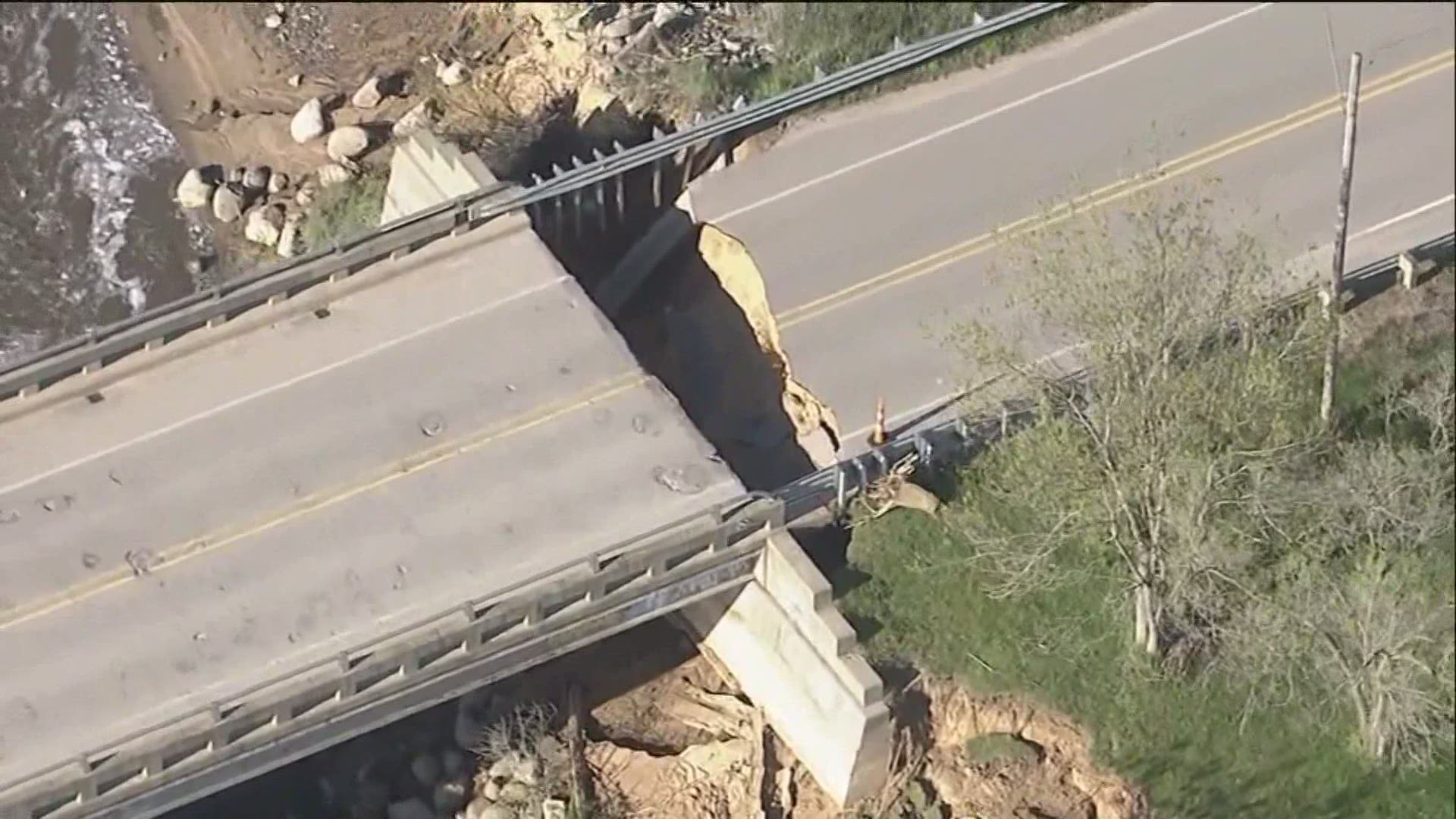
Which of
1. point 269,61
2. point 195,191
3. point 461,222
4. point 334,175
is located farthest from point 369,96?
point 461,222

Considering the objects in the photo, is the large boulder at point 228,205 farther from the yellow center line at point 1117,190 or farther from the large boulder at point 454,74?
the yellow center line at point 1117,190

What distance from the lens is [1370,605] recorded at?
116 feet

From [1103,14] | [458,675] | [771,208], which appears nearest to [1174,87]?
[1103,14]

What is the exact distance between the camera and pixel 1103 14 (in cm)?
4434

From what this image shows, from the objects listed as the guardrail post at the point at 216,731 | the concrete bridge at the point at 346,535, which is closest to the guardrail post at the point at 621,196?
the concrete bridge at the point at 346,535

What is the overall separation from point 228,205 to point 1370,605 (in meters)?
22.0

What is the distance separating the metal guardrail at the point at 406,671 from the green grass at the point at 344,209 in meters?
11.8

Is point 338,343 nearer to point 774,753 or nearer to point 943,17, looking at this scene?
point 774,753

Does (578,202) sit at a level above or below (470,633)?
above

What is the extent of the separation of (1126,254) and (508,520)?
30.6 feet

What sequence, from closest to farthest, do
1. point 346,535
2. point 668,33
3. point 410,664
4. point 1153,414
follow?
point 1153,414 → point 410,664 → point 346,535 → point 668,33

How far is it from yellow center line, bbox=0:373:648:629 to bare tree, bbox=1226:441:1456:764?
9.72m

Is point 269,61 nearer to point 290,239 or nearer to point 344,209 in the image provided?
point 290,239

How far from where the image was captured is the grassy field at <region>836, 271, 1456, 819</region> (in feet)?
117
